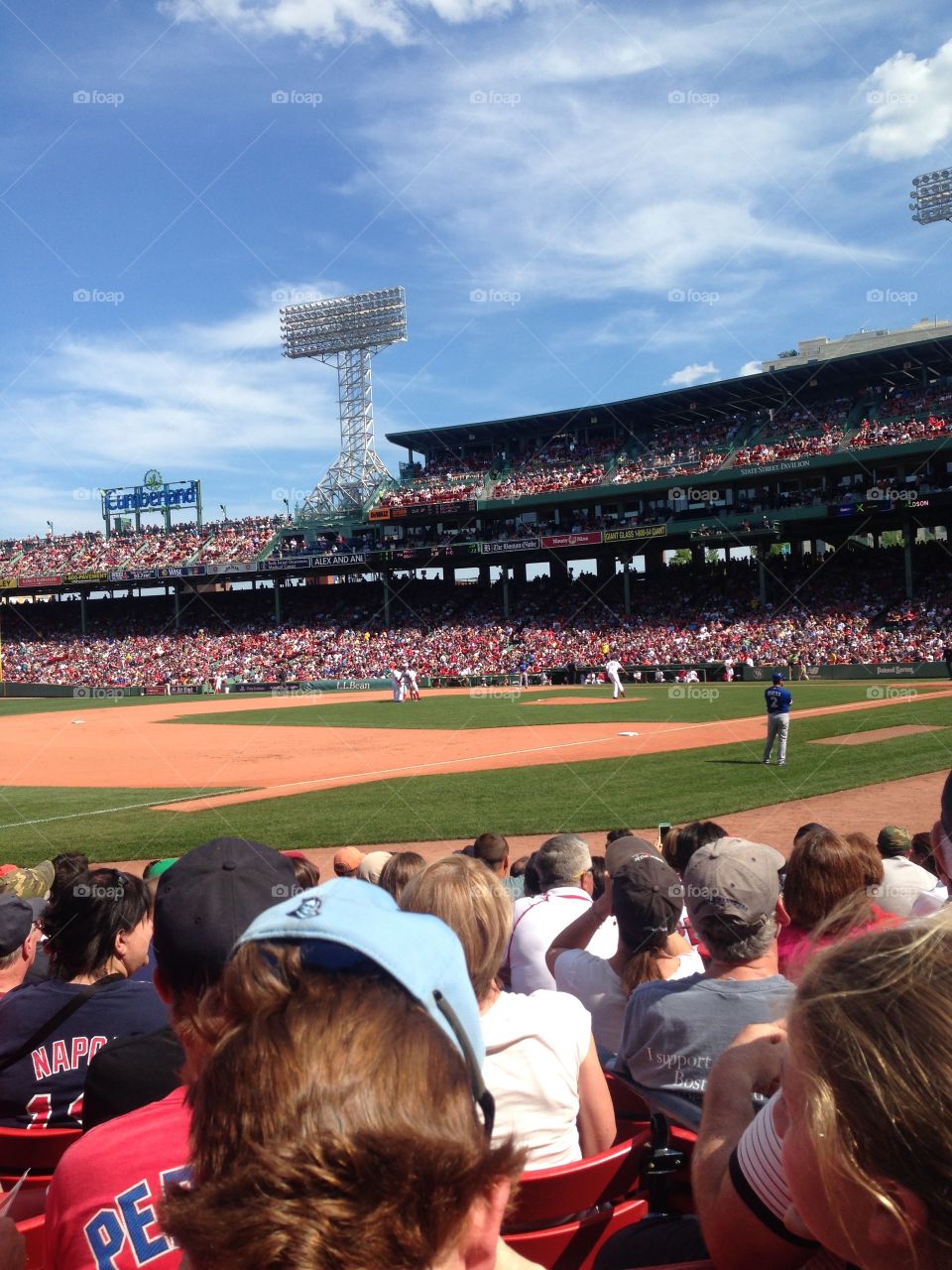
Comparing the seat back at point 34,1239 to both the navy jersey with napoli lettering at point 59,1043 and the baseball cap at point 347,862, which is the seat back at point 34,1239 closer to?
the navy jersey with napoli lettering at point 59,1043

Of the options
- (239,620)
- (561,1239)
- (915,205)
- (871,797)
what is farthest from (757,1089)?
(239,620)

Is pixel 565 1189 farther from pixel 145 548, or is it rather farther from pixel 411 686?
pixel 145 548

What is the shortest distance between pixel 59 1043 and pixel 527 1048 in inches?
78.6

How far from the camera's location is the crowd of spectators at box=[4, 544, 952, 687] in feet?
153

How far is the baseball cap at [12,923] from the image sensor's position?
15.6 feet

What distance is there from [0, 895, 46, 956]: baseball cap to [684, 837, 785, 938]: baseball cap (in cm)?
341

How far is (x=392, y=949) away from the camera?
1.50 m

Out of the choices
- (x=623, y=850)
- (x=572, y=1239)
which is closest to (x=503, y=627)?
(x=623, y=850)

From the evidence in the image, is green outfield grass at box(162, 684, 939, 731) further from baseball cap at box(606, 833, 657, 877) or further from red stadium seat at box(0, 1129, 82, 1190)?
red stadium seat at box(0, 1129, 82, 1190)

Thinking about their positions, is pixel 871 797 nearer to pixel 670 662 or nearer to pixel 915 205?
pixel 670 662

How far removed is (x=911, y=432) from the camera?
4912cm

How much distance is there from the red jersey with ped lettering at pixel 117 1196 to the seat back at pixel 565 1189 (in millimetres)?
1090

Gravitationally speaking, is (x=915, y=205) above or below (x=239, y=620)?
above

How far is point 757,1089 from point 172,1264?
136 centimetres
